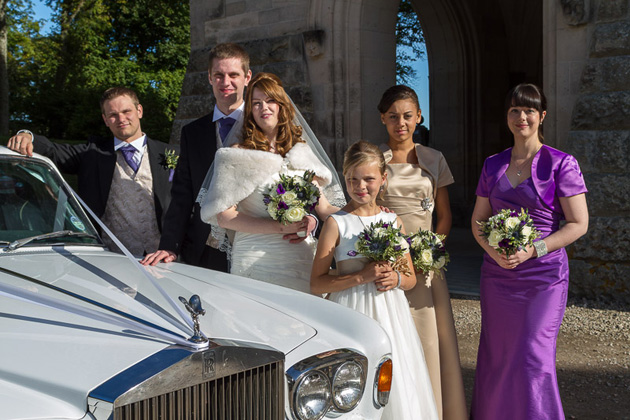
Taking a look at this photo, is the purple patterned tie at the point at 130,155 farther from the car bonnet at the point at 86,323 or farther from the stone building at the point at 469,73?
the stone building at the point at 469,73

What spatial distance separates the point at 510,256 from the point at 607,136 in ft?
12.3

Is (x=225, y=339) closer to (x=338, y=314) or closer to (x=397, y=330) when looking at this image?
(x=338, y=314)

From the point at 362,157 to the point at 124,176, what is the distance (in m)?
1.66

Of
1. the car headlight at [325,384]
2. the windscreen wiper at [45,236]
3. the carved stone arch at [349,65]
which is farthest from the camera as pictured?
the carved stone arch at [349,65]

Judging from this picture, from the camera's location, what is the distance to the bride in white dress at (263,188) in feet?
11.4

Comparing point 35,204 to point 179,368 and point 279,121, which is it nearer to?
point 279,121

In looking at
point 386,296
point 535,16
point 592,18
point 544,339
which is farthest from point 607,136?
point 535,16

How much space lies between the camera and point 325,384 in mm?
2242

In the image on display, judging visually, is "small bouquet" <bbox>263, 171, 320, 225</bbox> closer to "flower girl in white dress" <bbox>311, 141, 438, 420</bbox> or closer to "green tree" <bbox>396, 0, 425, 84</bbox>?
"flower girl in white dress" <bbox>311, 141, 438, 420</bbox>

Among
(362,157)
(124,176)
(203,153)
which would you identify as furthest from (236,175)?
(124,176)

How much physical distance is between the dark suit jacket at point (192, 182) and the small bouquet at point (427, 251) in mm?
1246

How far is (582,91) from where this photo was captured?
22.4 feet

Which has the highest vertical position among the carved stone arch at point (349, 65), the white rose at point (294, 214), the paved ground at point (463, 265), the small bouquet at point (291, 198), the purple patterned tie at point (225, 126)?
the carved stone arch at point (349, 65)

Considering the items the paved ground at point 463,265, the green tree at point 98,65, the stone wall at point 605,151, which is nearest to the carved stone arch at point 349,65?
the paved ground at point 463,265
